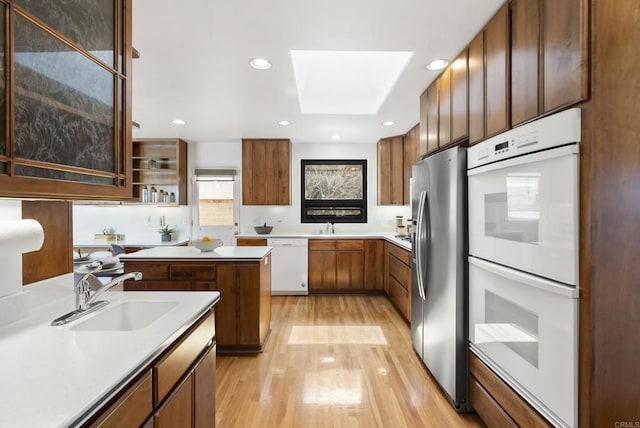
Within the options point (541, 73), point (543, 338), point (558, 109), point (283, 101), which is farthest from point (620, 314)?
point (283, 101)

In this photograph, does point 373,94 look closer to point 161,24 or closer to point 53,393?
point 161,24

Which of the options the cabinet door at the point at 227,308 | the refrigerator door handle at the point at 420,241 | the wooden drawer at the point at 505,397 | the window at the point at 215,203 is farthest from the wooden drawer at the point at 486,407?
the window at the point at 215,203

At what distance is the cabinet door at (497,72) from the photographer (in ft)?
5.13

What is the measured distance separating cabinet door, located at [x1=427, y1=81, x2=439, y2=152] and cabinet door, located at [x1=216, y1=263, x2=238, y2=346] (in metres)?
2.04

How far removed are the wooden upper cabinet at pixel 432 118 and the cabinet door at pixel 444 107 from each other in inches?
2.2

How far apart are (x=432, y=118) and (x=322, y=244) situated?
250 centimetres

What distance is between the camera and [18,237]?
1068mm

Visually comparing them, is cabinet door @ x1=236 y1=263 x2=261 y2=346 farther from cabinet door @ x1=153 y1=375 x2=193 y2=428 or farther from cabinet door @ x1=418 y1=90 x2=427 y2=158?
cabinet door @ x1=418 y1=90 x2=427 y2=158

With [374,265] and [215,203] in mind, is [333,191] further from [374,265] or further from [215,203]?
[215,203]

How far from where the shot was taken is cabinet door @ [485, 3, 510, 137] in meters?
1.56

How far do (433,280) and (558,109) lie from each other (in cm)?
136

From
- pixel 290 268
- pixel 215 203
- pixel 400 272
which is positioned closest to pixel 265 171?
pixel 215 203

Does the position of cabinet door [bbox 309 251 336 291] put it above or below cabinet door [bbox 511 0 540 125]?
below

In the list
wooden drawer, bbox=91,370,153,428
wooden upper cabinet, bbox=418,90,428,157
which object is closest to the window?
wooden upper cabinet, bbox=418,90,428,157
